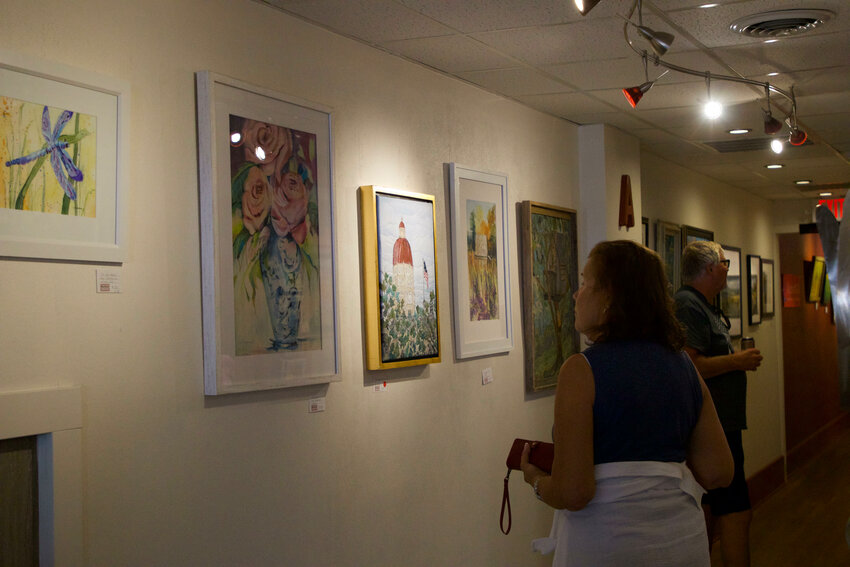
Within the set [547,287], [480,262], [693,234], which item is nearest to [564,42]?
[480,262]

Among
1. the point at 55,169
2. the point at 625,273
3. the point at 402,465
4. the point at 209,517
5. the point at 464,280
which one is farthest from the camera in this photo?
the point at 464,280

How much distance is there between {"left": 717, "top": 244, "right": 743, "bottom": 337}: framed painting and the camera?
7.91 meters

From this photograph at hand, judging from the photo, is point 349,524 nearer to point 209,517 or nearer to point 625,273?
point 209,517

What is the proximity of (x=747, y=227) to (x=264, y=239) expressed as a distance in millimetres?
6948

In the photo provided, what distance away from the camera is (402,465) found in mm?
3799

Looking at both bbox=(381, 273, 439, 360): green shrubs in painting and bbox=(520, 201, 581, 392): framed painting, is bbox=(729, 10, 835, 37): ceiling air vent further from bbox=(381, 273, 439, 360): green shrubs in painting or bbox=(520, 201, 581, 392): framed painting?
bbox=(381, 273, 439, 360): green shrubs in painting

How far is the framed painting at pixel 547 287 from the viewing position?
15.8 ft

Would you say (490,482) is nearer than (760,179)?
Yes

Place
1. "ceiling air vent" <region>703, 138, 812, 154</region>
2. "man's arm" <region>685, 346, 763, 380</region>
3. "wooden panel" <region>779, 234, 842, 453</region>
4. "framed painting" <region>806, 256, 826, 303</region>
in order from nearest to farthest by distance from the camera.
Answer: "man's arm" <region>685, 346, 763, 380</region>, "ceiling air vent" <region>703, 138, 812, 154</region>, "wooden panel" <region>779, 234, 842, 453</region>, "framed painting" <region>806, 256, 826, 303</region>

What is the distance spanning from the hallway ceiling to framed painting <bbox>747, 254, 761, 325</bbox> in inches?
111

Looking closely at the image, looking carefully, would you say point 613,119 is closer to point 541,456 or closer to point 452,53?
point 452,53

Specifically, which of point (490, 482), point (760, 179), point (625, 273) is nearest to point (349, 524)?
point (490, 482)

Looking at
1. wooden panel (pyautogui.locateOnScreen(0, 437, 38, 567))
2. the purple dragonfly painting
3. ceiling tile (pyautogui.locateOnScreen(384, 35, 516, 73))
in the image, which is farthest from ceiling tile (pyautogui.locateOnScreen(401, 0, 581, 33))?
wooden panel (pyautogui.locateOnScreen(0, 437, 38, 567))

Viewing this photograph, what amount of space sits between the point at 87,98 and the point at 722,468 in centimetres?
189
